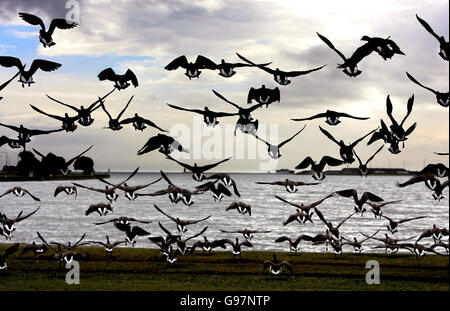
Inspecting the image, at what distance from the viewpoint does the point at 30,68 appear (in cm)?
2156

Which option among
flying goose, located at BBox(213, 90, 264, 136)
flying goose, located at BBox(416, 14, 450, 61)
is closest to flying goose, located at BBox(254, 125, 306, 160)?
flying goose, located at BBox(213, 90, 264, 136)

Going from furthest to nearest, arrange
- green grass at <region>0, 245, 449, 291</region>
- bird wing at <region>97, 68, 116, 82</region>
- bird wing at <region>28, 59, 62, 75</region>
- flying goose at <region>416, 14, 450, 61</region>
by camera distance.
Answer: green grass at <region>0, 245, 449, 291</region>
bird wing at <region>28, 59, 62, 75</region>
bird wing at <region>97, 68, 116, 82</region>
flying goose at <region>416, 14, 450, 61</region>

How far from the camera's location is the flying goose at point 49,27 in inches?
762

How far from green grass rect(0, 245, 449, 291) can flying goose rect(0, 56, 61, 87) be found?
855 cm

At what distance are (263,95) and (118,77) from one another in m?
5.23

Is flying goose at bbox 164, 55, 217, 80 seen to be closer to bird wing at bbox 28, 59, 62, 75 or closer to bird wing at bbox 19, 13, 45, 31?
bird wing at bbox 19, 13, 45, 31

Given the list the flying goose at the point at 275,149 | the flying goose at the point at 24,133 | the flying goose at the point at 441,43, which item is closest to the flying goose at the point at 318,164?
the flying goose at the point at 275,149

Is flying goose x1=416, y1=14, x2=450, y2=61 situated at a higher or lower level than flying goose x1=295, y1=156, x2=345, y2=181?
higher

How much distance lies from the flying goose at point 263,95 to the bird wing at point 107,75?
198 inches

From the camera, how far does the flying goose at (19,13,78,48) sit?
63.5 feet

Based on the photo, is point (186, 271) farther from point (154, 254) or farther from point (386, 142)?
point (386, 142)

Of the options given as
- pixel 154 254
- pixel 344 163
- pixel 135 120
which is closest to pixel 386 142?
pixel 344 163
